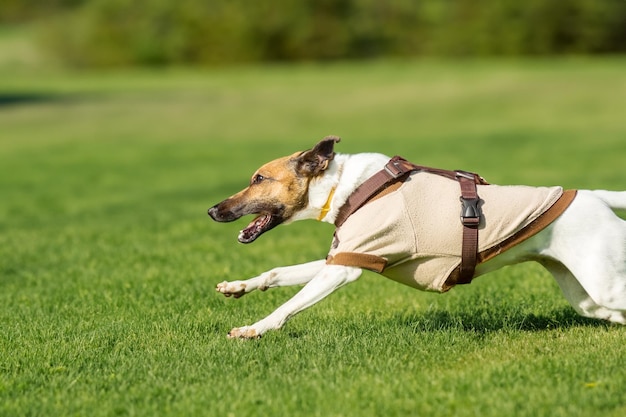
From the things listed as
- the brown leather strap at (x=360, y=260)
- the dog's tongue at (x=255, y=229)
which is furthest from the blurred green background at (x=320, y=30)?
the brown leather strap at (x=360, y=260)

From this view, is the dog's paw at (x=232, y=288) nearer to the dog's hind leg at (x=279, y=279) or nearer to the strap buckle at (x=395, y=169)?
the dog's hind leg at (x=279, y=279)

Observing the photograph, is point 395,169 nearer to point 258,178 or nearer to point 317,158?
point 317,158

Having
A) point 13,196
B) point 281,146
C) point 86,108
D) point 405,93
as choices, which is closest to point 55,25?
point 86,108

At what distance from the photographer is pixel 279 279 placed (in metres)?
7.42

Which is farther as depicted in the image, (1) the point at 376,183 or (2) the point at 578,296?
(2) the point at 578,296

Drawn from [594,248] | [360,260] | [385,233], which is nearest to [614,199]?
[594,248]

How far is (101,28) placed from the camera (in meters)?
81.1

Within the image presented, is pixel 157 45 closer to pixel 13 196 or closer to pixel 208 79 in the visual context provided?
pixel 208 79

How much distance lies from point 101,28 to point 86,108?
37.0 m

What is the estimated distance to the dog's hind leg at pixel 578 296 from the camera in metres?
Result: 7.04

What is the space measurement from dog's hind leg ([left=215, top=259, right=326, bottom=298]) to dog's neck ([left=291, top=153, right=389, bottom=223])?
1.43ft

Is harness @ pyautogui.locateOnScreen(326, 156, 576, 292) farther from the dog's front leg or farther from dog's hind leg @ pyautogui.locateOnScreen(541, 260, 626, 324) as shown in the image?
dog's hind leg @ pyautogui.locateOnScreen(541, 260, 626, 324)

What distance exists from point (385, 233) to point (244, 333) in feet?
4.03

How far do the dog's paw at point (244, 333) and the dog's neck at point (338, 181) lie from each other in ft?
3.18
